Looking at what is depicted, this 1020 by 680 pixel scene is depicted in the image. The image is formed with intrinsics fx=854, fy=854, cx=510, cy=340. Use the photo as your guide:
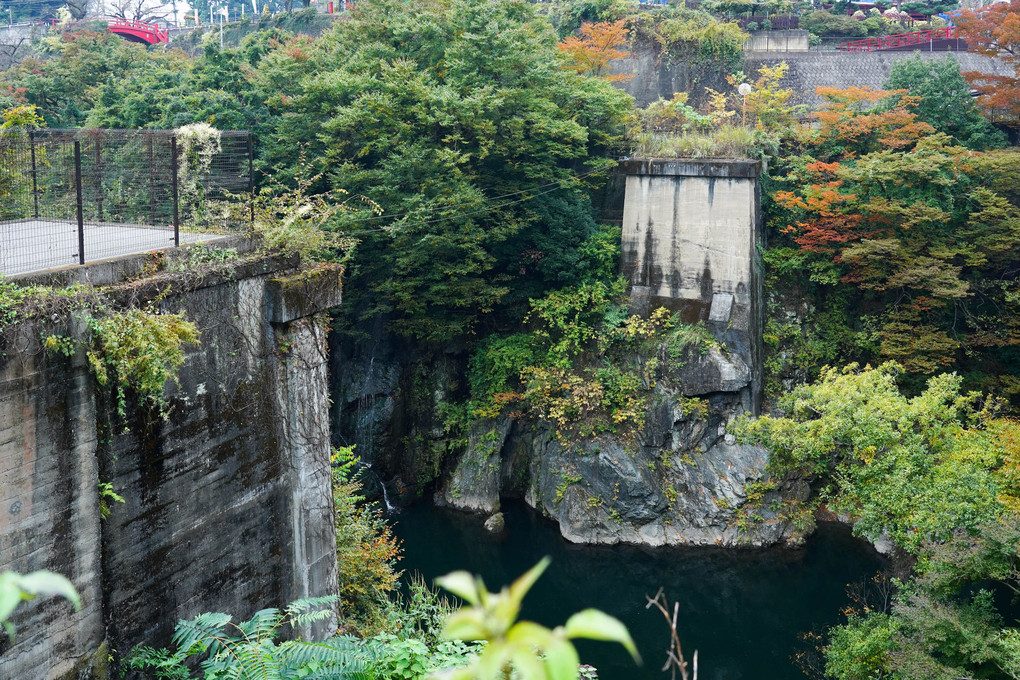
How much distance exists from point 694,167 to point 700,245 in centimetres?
156

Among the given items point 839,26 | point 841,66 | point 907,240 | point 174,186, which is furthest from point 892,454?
point 839,26

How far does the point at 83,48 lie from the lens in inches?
961

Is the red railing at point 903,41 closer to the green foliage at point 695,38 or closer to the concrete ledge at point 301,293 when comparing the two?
the green foliage at point 695,38

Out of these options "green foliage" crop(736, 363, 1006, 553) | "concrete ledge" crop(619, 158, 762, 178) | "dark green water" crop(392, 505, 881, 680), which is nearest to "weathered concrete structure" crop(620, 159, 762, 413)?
"concrete ledge" crop(619, 158, 762, 178)

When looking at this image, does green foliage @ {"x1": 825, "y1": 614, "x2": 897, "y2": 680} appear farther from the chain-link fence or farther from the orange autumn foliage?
the orange autumn foliage

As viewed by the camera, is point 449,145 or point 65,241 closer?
point 65,241

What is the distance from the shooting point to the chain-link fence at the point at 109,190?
685 centimetres

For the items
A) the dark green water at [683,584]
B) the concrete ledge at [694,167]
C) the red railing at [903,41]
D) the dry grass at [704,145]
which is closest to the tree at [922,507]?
the dark green water at [683,584]

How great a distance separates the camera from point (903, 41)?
80.2ft

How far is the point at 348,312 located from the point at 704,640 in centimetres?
908

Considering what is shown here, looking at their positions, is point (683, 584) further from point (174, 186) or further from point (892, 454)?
point (174, 186)

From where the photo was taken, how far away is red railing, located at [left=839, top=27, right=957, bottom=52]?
79.6ft

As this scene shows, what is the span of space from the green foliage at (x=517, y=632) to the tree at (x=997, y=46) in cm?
1963

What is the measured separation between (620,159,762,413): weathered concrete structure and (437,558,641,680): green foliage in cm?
1579
